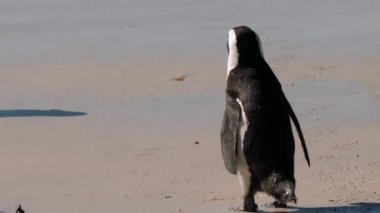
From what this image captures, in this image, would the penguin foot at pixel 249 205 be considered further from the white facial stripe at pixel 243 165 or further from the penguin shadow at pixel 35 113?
the penguin shadow at pixel 35 113

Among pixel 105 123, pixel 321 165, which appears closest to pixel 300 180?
pixel 321 165

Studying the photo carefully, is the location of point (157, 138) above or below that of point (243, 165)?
below

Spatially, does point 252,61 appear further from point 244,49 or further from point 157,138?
point 157,138

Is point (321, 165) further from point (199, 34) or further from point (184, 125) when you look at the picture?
point (199, 34)

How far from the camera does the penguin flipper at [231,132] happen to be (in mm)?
5039

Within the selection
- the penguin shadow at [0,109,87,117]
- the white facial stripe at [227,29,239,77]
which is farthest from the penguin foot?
the penguin shadow at [0,109,87,117]

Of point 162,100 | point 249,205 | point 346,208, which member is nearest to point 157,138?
point 162,100

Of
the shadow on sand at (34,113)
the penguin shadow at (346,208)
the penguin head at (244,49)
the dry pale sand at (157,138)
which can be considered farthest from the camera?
the shadow on sand at (34,113)

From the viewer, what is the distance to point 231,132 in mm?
5062

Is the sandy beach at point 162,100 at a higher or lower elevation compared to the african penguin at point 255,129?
lower

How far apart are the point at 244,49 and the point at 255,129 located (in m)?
0.44

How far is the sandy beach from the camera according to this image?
5.49 m

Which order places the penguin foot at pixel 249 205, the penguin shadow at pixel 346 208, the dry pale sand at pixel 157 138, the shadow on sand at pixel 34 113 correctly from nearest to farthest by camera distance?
the penguin shadow at pixel 346 208, the penguin foot at pixel 249 205, the dry pale sand at pixel 157 138, the shadow on sand at pixel 34 113

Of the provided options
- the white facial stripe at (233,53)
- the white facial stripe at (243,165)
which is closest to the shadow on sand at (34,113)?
the white facial stripe at (233,53)
